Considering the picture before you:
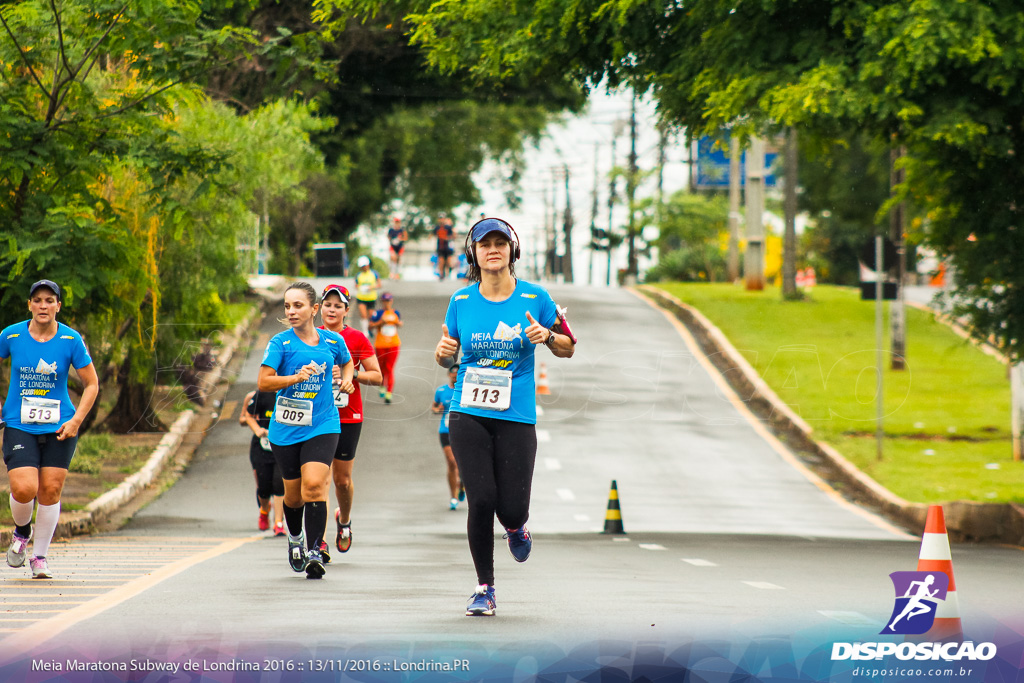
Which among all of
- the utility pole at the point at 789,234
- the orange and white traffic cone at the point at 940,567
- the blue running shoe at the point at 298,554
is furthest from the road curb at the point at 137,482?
the utility pole at the point at 789,234

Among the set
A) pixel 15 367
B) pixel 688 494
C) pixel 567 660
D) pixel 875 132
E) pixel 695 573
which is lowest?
pixel 688 494

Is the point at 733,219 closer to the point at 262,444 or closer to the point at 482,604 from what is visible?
the point at 262,444

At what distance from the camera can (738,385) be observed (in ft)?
88.0

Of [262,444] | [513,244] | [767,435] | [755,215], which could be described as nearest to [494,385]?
[513,244]

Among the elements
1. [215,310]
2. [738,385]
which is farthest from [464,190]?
[215,310]

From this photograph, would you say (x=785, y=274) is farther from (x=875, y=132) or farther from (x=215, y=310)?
(x=875, y=132)

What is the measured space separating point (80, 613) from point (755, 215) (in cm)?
3162

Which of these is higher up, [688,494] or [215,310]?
[215,310]

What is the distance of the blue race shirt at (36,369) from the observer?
9.13m

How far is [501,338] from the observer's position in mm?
6879

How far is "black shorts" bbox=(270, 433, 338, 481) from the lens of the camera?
8.82 metres

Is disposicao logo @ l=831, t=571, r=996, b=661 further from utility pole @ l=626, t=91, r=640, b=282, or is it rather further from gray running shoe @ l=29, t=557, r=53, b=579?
utility pole @ l=626, t=91, r=640, b=282

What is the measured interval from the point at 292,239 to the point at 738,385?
28.1 m

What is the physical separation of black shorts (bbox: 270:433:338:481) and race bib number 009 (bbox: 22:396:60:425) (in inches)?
60.3
